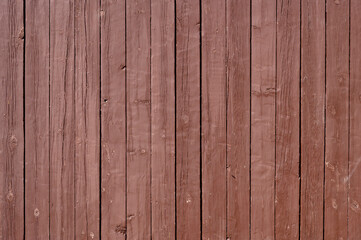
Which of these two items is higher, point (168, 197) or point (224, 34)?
point (224, 34)

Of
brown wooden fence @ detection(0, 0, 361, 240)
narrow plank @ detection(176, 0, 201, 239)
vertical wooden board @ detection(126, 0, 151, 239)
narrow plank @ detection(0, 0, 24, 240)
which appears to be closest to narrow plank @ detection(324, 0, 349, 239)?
brown wooden fence @ detection(0, 0, 361, 240)

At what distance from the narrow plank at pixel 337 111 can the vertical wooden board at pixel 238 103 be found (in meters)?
0.39

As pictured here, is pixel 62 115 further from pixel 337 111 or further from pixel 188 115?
pixel 337 111

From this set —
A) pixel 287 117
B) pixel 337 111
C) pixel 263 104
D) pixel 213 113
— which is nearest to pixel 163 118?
pixel 213 113

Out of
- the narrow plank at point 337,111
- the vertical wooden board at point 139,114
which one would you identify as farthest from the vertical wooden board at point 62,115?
the narrow plank at point 337,111

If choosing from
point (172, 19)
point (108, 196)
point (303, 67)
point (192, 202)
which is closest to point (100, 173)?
point (108, 196)

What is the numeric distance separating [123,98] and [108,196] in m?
0.49

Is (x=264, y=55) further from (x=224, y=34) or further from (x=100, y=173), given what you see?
(x=100, y=173)

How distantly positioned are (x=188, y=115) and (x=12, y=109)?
88 centimetres

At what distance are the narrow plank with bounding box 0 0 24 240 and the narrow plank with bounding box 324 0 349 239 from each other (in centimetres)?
151

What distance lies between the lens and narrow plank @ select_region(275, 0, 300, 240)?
1572 millimetres

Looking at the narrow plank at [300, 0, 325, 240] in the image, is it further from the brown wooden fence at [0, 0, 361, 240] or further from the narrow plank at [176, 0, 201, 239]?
the narrow plank at [176, 0, 201, 239]

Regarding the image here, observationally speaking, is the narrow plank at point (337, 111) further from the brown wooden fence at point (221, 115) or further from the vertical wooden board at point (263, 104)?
the vertical wooden board at point (263, 104)

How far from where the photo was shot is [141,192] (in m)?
1.59
